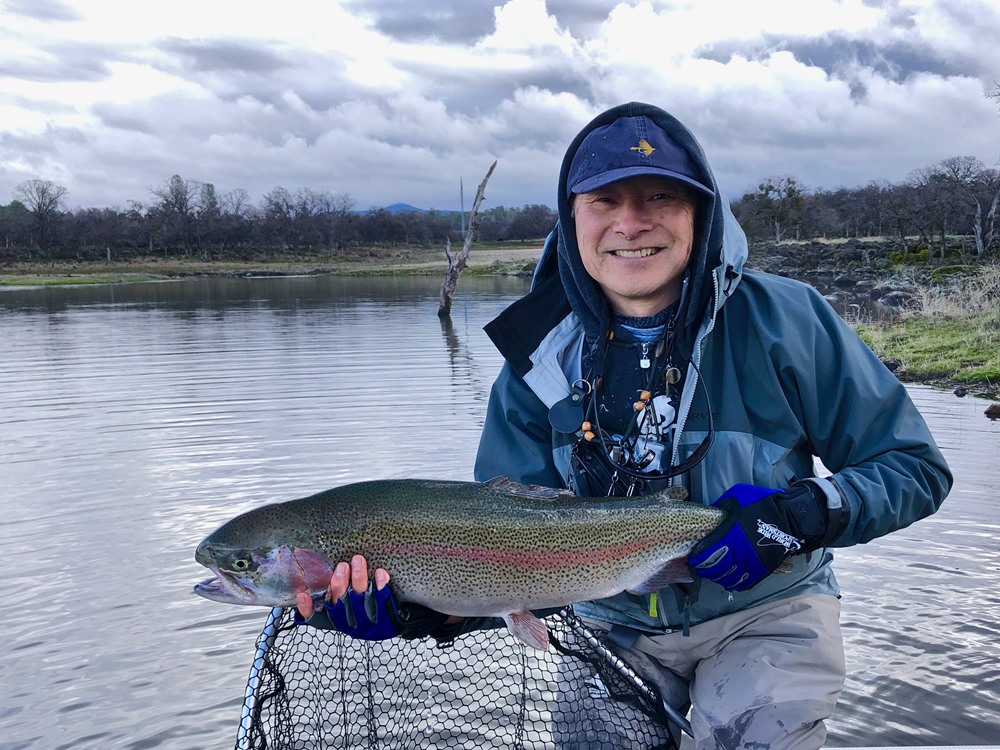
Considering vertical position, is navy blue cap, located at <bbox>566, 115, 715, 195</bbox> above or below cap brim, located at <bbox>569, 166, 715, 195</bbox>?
above

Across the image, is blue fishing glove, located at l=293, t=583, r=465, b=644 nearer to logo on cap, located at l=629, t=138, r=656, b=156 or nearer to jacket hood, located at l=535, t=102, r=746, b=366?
jacket hood, located at l=535, t=102, r=746, b=366

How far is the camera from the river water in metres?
5.03

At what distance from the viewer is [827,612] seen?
3408 millimetres

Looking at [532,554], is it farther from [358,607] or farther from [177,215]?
[177,215]

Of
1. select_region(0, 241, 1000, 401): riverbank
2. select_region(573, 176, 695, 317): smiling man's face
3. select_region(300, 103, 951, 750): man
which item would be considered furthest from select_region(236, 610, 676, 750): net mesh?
select_region(0, 241, 1000, 401): riverbank

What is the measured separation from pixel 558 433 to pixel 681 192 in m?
1.17

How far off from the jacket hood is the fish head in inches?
62.2

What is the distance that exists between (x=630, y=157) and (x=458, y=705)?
10.7ft

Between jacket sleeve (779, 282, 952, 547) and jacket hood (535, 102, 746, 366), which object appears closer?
jacket sleeve (779, 282, 952, 547)

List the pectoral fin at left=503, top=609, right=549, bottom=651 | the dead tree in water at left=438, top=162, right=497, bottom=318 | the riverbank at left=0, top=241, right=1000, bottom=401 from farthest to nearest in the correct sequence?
1. the dead tree in water at left=438, top=162, right=497, bottom=318
2. the riverbank at left=0, top=241, right=1000, bottom=401
3. the pectoral fin at left=503, top=609, right=549, bottom=651

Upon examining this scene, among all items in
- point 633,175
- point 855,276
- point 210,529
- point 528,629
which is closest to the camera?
point 528,629

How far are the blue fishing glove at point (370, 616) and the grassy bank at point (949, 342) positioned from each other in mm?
12502

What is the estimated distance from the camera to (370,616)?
3201 mm

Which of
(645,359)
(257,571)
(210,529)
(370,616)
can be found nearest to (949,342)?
(210,529)
